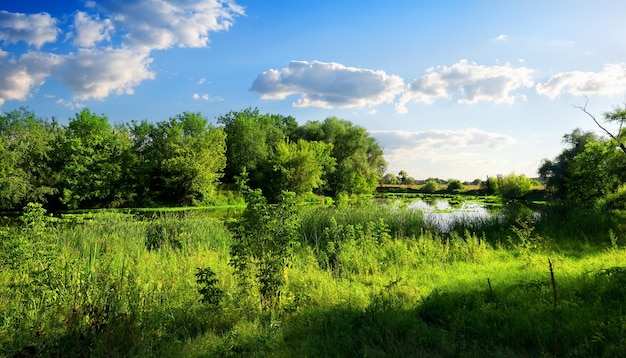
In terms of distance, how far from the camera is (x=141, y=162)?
45.1 metres

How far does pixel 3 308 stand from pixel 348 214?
13.2 metres

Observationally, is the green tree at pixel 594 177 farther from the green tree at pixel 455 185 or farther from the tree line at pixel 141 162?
the green tree at pixel 455 185

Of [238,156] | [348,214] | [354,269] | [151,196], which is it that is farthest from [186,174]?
[354,269]

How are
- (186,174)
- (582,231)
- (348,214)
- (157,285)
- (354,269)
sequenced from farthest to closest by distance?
1. (186,174)
2. (348,214)
3. (582,231)
4. (354,269)
5. (157,285)

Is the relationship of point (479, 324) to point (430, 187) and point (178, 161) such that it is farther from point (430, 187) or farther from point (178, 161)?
point (430, 187)

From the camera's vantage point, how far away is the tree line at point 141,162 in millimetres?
37688

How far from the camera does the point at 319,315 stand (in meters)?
5.82

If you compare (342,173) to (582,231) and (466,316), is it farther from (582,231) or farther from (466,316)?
(466,316)

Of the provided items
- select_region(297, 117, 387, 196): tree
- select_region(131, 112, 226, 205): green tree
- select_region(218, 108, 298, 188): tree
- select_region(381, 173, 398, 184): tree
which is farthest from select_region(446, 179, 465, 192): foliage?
select_region(131, 112, 226, 205): green tree

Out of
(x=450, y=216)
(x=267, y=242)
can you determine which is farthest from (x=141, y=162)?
(x=267, y=242)

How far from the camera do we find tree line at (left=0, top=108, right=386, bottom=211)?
37.7m

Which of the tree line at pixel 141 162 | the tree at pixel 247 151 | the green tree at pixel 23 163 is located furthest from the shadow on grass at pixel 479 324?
the tree at pixel 247 151

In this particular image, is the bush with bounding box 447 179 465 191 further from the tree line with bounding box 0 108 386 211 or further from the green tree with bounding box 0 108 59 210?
the green tree with bounding box 0 108 59 210

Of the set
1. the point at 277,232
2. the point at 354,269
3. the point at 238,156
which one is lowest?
the point at 354,269
